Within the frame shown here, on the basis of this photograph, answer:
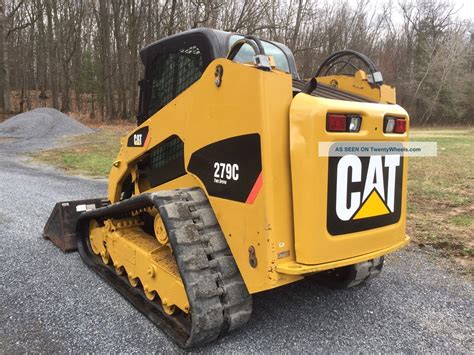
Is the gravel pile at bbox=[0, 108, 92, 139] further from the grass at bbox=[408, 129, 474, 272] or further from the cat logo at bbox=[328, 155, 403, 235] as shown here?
the cat logo at bbox=[328, 155, 403, 235]

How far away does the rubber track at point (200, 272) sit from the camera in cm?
258

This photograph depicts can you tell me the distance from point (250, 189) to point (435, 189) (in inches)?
262

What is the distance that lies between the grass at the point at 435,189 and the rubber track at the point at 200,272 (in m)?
2.95

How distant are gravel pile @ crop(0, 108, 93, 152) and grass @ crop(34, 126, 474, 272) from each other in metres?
2.64

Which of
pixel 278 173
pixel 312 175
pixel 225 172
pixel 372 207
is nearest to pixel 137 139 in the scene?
pixel 225 172

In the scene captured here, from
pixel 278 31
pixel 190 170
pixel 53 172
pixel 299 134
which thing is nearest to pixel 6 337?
pixel 190 170

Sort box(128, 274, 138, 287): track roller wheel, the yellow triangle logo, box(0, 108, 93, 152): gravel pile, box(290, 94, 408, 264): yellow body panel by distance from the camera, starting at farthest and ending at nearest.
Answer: box(0, 108, 93, 152): gravel pile < box(128, 274, 138, 287): track roller wheel < the yellow triangle logo < box(290, 94, 408, 264): yellow body panel

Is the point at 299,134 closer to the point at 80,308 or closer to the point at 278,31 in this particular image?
the point at 80,308

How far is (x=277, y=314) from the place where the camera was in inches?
127

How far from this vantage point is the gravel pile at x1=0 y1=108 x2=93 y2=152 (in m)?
17.2

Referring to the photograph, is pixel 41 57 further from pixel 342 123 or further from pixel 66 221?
pixel 342 123

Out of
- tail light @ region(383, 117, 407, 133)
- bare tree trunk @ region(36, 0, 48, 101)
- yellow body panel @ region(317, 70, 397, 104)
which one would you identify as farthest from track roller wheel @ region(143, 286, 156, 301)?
bare tree trunk @ region(36, 0, 48, 101)

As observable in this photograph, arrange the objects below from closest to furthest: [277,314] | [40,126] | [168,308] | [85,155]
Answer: [168,308], [277,314], [85,155], [40,126]

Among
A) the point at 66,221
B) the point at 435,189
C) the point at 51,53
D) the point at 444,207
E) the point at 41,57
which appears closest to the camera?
the point at 66,221
